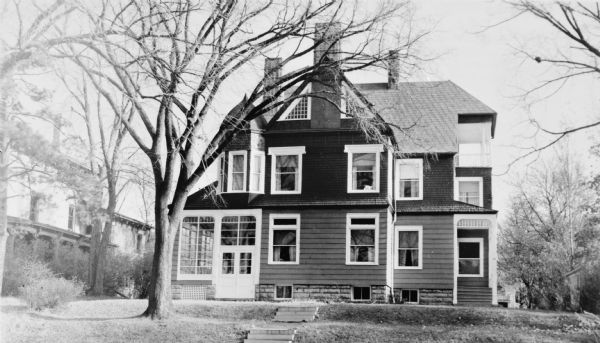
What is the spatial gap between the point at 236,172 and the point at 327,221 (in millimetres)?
3919

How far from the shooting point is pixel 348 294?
2711cm

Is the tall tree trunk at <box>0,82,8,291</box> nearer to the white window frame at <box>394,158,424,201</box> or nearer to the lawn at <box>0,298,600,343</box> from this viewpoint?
the lawn at <box>0,298,600,343</box>

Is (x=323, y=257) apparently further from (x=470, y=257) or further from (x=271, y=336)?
(x=271, y=336)

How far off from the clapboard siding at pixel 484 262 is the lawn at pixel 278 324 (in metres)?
8.23

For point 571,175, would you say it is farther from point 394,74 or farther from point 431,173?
point 394,74

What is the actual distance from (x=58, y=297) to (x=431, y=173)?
15493 millimetres

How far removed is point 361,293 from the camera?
27.2m

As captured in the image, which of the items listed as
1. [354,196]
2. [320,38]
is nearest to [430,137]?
[354,196]

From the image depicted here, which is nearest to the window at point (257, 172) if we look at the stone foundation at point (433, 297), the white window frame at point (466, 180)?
the stone foundation at point (433, 297)

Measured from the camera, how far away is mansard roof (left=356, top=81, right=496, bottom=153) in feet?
103

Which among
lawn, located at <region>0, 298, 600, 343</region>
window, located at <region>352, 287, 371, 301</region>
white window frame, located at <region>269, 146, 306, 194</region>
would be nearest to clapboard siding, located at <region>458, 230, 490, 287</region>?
window, located at <region>352, 287, 371, 301</region>

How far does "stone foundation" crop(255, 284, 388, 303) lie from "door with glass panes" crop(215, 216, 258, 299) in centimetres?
50

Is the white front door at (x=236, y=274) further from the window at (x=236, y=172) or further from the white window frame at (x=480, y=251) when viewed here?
the white window frame at (x=480, y=251)

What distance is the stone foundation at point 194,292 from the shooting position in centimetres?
2816
